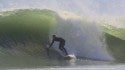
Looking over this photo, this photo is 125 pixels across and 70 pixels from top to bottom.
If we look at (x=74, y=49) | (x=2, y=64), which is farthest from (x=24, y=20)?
(x=2, y=64)

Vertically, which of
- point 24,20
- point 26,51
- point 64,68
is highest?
point 24,20

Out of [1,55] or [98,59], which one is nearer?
[1,55]

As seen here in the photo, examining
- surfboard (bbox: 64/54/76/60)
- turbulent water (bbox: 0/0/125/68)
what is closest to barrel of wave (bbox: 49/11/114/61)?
turbulent water (bbox: 0/0/125/68)

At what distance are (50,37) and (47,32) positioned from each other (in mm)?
756

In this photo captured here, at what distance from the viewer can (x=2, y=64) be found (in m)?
20.7

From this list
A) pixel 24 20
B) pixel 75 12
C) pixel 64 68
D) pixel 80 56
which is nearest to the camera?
pixel 64 68

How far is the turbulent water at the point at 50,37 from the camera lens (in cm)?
2530

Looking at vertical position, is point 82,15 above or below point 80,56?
above

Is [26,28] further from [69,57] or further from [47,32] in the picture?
[69,57]

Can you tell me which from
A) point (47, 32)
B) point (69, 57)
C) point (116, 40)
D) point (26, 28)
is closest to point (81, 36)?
point (47, 32)

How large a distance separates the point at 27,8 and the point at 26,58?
7.70 meters

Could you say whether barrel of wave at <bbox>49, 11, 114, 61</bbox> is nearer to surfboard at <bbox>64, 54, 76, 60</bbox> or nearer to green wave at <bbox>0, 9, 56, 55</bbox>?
green wave at <bbox>0, 9, 56, 55</bbox>

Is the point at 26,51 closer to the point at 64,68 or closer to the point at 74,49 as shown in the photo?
the point at 74,49

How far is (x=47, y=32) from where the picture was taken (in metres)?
28.4
